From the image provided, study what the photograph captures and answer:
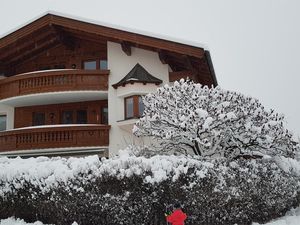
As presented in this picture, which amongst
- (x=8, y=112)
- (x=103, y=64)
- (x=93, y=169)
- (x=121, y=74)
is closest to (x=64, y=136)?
(x=121, y=74)

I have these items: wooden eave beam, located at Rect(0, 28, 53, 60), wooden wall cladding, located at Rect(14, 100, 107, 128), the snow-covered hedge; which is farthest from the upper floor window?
the snow-covered hedge

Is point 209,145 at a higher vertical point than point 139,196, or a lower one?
higher

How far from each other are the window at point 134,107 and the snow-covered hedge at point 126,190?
8350 mm

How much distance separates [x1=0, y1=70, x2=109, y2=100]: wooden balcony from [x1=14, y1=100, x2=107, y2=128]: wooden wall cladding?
1.65m

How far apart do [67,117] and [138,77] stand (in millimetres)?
5641

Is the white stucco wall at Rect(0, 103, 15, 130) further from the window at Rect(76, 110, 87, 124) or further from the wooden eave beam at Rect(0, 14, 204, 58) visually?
the window at Rect(76, 110, 87, 124)

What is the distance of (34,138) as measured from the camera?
20.0m

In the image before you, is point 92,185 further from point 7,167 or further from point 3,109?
point 3,109

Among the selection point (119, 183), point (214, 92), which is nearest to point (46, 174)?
point (119, 183)

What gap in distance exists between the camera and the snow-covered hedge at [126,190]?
1008cm

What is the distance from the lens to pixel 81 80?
68.1 ft

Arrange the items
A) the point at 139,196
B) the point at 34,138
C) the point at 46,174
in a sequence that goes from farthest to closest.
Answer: the point at 34,138, the point at 46,174, the point at 139,196

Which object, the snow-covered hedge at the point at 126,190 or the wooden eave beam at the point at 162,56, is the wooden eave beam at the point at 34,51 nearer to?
the wooden eave beam at the point at 162,56

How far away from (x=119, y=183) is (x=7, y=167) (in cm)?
401
